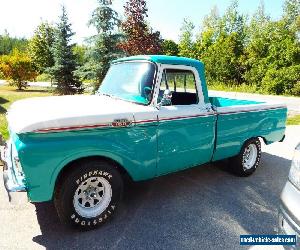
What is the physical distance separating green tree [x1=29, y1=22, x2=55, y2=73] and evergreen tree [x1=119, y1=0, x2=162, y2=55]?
25.5 meters

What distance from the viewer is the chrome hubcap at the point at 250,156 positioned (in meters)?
5.82

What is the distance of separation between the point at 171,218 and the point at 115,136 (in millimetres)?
1472

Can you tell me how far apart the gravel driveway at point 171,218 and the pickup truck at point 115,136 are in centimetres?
33

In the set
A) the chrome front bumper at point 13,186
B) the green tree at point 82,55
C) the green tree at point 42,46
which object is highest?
A: the green tree at point 42,46

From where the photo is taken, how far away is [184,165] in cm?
461

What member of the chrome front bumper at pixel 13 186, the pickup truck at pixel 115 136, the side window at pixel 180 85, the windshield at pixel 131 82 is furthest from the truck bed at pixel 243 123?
the chrome front bumper at pixel 13 186

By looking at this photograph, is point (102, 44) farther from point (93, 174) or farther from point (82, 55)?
point (93, 174)

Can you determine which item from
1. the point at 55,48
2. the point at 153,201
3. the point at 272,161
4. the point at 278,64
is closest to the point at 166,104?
the point at 153,201

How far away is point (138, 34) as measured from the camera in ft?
47.2

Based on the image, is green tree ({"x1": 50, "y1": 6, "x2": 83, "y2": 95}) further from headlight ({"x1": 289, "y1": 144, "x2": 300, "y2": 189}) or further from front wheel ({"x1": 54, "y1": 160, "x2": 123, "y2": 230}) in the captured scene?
headlight ({"x1": 289, "y1": 144, "x2": 300, "y2": 189})

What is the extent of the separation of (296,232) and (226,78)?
89.0 feet

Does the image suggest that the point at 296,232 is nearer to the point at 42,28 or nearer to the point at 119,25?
the point at 119,25

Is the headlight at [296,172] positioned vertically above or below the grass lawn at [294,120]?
above

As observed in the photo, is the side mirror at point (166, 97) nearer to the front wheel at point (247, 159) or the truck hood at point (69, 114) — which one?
the truck hood at point (69, 114)
